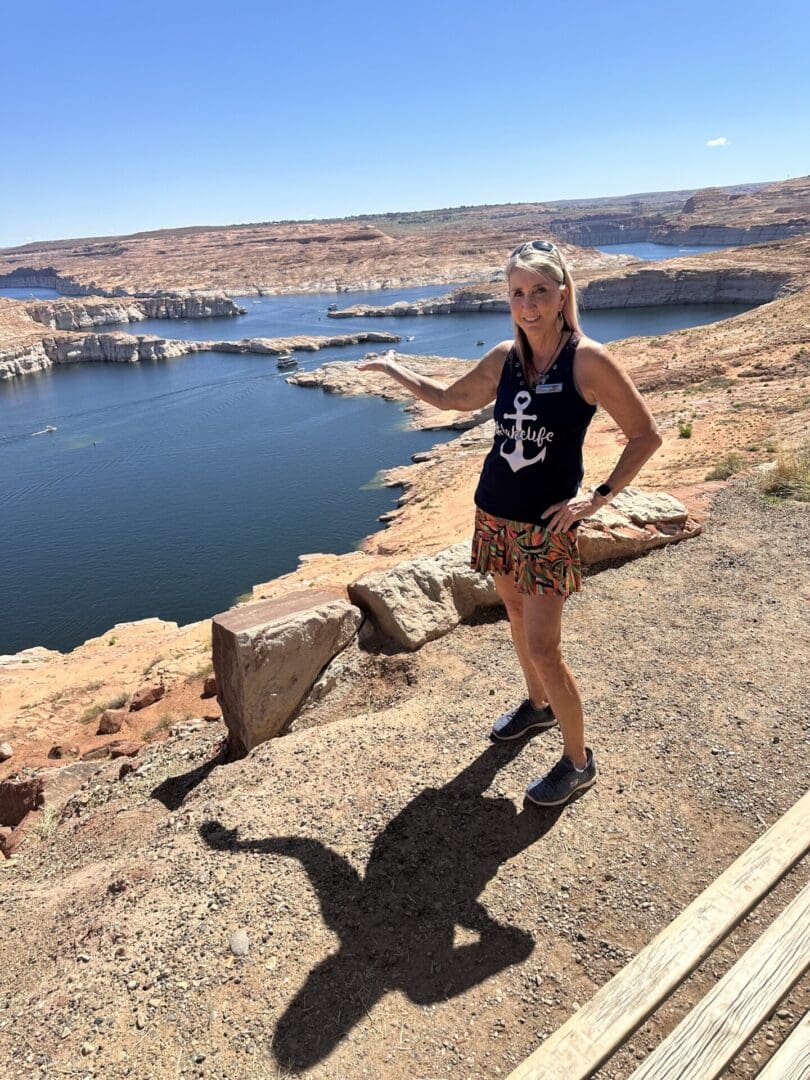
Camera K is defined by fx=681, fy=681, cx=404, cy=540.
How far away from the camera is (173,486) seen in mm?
28312

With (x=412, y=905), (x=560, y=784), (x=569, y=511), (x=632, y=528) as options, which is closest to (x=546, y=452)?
(x=569, y=511)

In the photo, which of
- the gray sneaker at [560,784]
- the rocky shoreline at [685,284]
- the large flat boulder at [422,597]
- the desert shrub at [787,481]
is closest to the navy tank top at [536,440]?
the gray sneaker at [560,784]

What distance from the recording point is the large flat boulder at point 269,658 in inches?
189

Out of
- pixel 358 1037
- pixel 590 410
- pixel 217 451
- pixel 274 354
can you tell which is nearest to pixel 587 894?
pixel 358 1037

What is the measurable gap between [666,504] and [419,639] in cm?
312

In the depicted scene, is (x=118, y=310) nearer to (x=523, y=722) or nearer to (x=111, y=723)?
(x=111, y=723)

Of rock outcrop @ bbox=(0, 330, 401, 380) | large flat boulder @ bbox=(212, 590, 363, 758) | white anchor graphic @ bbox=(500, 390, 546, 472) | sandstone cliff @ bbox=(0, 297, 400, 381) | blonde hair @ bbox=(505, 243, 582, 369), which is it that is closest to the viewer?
blonde hair @ bbox=(505, 243, 582, 369)

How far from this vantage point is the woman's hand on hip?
279 centimetres

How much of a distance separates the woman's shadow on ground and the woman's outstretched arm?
1972mm

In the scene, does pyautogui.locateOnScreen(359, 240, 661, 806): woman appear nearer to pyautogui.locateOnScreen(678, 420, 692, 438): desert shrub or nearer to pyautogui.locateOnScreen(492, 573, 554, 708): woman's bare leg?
pyautogui.locateOnScreen(492, 573, 554, 708): woman's bare leg

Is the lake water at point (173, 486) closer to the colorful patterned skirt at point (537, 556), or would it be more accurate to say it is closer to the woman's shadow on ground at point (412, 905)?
the woman's shadow on ground at point (412, 905)

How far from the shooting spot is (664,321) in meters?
58.7

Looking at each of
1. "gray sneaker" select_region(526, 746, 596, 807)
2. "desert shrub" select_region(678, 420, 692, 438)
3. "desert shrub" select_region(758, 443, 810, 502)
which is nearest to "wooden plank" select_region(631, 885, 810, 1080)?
"gray sneaker" select_region(526, 746, 596, 807)

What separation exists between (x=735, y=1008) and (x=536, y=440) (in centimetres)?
194
